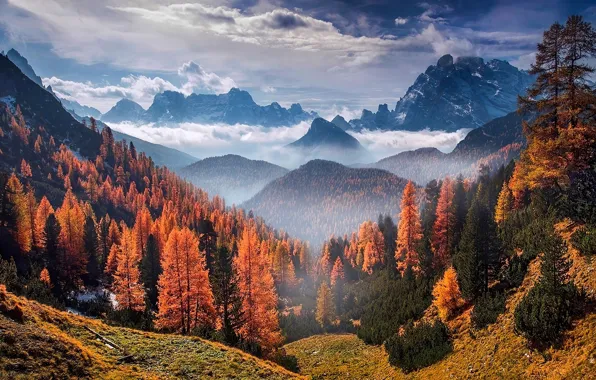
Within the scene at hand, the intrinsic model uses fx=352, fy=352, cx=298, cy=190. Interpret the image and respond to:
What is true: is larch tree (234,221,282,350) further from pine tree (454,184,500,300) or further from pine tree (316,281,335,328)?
pine tree (316,281,335,328)

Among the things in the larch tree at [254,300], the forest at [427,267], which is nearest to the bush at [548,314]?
the forest at [427,267]

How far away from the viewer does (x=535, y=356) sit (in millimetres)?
19688

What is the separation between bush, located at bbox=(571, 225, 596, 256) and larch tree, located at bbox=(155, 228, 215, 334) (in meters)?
33.9

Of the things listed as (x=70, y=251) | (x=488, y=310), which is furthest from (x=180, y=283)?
(x=70, y=251)

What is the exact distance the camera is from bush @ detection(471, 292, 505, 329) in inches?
1051

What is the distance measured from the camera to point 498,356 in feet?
→ 73.0

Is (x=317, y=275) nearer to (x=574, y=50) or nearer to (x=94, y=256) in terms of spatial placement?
(x=94, y=256)

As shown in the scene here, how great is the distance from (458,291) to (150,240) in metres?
52.9

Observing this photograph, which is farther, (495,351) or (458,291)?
(458,291)

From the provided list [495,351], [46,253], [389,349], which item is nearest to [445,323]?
[389,349]

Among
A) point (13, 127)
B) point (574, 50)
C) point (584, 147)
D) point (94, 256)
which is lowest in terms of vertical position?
point (94, 256)

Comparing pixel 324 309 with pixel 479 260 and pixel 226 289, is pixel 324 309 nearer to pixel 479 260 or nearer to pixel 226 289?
pixel 226 289

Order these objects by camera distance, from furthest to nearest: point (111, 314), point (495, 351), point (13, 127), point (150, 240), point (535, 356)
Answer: point (13, 127)
point (150, 240)
point (111, 314)
point (495, 351)
point (535, 356)

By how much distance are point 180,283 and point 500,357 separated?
30.3 metres
